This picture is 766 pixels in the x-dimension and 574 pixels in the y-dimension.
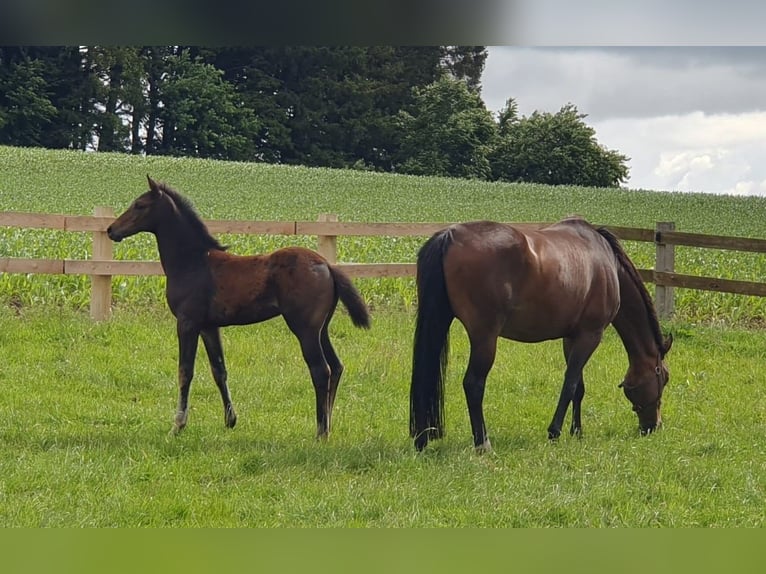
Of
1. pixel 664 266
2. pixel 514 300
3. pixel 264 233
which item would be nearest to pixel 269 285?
pixel 514 300

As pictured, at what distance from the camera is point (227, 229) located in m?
8.45

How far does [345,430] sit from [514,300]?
157 cm

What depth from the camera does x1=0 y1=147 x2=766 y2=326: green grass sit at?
15.1 meters

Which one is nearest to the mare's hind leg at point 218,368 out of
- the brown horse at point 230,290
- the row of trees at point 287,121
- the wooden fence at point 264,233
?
the brown horse at point 230,290

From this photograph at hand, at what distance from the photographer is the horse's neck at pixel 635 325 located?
628cm

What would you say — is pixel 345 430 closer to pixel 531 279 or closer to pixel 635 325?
pixel 531 279

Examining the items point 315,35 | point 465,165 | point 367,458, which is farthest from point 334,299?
point 465,165

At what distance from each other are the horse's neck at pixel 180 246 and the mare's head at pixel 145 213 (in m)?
0.09

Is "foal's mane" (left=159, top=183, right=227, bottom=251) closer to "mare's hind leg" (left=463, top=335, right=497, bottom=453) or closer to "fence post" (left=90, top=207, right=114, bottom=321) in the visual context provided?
"mare's hind leg" (left=463, top=335, right=497, bottom=453)

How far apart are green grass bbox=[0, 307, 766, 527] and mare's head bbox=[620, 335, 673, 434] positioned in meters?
0.16

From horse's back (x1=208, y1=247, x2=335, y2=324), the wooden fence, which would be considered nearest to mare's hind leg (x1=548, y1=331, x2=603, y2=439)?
horse's back (x1=208, y1=247, x2=335, y2=324)

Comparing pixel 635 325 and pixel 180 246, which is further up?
pixel 180 246

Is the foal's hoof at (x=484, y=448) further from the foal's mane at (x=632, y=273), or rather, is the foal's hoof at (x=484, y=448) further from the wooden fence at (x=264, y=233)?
the wooden fence at (x=264, y=233)

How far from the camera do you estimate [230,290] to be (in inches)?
224
